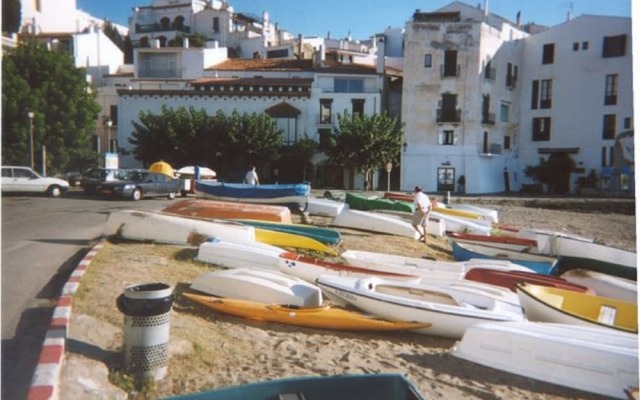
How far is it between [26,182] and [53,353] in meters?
0.92

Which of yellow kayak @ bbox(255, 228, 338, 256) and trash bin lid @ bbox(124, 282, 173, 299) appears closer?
trash bin lid @ bbox(124, 282, 173, 299)

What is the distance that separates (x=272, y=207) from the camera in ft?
21.7

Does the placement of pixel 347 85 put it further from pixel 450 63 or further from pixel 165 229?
pixel 165 229

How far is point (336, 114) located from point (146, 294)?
3.08 m

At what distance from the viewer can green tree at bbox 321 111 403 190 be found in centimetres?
466

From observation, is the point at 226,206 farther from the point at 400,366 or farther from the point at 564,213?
the point at 564,213

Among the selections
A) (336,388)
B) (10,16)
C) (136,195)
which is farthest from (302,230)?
(10,16)

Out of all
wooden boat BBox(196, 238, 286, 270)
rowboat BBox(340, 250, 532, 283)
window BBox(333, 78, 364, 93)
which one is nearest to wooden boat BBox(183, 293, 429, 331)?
wooden boat BBox(196, 238, 286, 270)

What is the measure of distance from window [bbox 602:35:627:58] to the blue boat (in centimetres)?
257

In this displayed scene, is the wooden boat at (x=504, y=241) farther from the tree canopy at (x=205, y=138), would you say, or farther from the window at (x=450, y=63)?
the tree canopy at (x=205, y=138)

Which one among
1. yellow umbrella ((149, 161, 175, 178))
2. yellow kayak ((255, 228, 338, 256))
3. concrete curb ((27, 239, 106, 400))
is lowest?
concrete curb ((27, 239, 106, 400))

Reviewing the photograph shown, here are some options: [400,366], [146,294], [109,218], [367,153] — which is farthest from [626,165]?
[109,218]

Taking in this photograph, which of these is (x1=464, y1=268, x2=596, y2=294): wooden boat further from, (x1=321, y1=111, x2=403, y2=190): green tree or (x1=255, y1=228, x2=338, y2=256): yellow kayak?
(x1=255, y1=228, x2=338, y2=256): yellow kayak

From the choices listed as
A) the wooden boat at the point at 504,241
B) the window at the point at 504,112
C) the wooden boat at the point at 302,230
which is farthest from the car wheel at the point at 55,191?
the wooden boat at the point at 504,241
